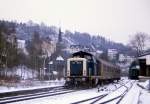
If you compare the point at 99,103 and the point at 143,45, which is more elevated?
the point at 143,45

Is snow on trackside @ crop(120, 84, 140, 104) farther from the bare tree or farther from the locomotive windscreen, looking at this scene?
the bare tree

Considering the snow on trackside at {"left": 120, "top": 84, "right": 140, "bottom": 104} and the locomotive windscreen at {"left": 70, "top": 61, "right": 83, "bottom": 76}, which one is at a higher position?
the locomotive windscreen at {"left": 70, "top": 61, "right": 83, "bottom": 76}

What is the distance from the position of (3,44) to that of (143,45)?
4914 centimetres

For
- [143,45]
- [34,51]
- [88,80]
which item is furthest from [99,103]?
[143,45]

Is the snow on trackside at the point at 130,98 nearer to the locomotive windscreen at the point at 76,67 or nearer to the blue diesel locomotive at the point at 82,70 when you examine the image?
the blue diesel locomotive at the point at 82,70

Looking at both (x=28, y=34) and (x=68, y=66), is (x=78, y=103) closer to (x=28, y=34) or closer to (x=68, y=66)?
(x=68, y=66)

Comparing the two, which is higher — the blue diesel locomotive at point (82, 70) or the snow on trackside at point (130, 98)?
the blue diesel locomotive at point (82, 70)

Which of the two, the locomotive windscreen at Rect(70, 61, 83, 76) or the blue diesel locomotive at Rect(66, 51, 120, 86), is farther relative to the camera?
the locomotive windscreen at Rect(70, 61, 83, 76)

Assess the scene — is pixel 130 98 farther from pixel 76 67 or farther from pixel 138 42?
pixel 138 42

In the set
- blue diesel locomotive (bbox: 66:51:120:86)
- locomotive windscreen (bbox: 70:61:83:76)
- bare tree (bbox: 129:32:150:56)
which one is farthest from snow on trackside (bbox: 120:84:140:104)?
bare tree (bbox: 129:32:150:56)

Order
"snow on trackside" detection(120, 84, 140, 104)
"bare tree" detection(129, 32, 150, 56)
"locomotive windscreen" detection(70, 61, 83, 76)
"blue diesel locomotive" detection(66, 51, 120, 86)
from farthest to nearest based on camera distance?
"bare tree" detection(129, 32, 150, 56) < "locomotive windscreen" detection(70, 61, 83, 76) < "blue diesel locomotive" detection(66, 51, 120, 86) < "snow on trackside" detection(120, 84, 140, 104)

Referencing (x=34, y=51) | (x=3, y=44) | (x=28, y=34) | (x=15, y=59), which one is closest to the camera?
(x=3, y=44)

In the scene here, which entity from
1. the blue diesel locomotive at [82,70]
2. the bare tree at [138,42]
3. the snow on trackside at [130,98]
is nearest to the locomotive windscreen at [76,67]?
the blue diesel locomotive at [82,70]

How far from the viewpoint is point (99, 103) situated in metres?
16.8
